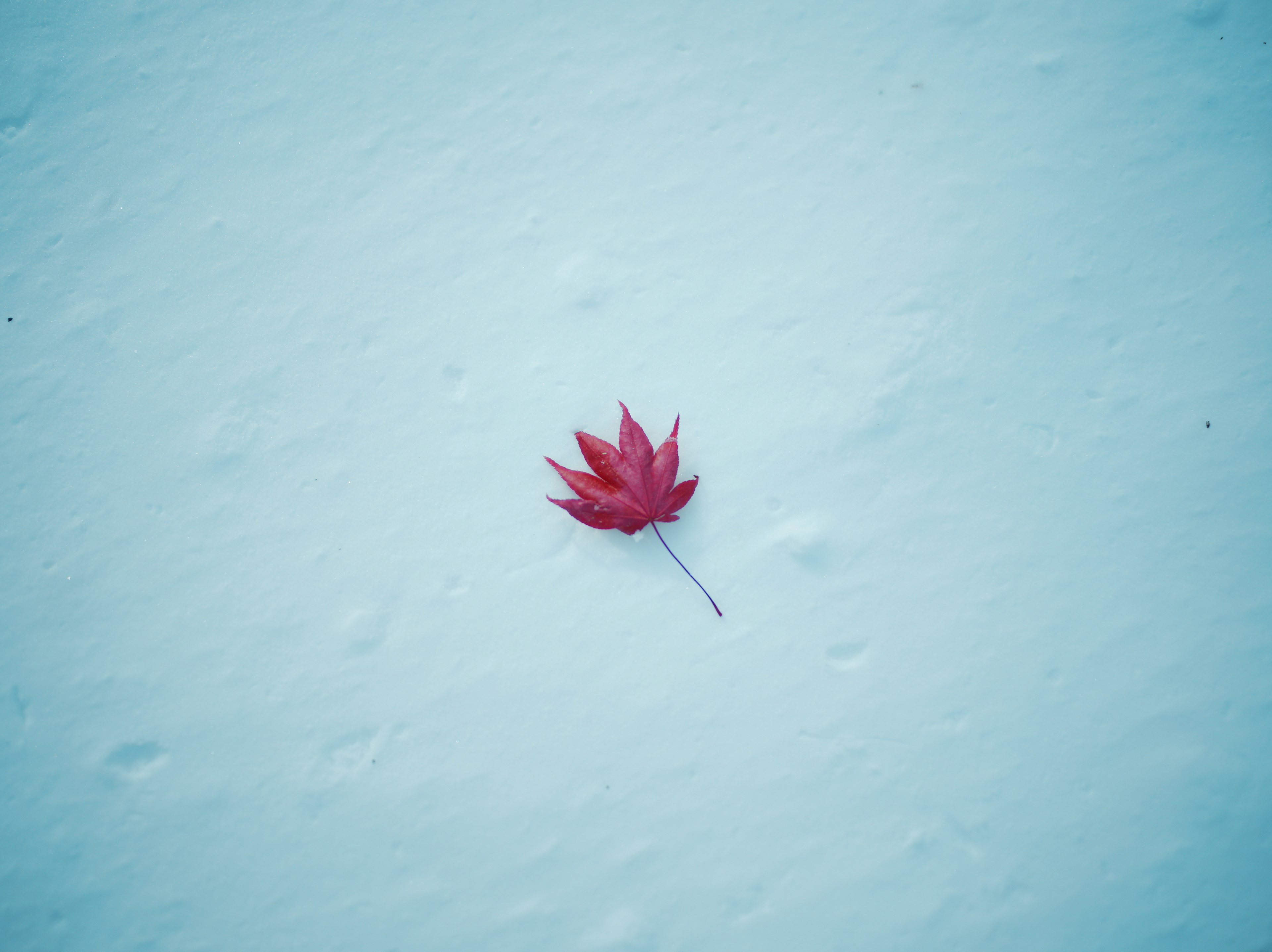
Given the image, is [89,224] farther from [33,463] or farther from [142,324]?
[33,463]

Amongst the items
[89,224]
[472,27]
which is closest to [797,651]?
[472,27]

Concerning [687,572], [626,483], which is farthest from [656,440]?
[687,572]

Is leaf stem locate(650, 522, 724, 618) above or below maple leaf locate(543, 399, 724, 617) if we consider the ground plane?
below
